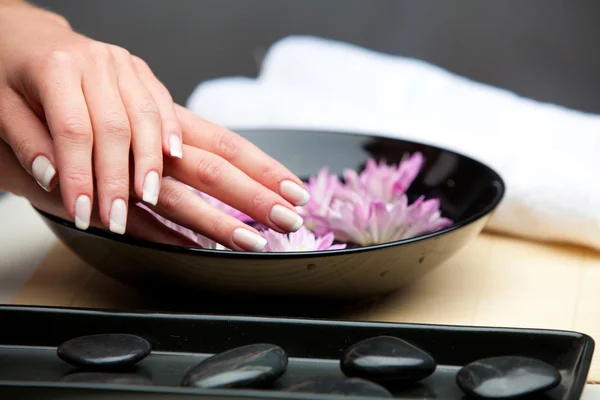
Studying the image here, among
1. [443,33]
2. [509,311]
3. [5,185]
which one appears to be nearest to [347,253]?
[509,311]

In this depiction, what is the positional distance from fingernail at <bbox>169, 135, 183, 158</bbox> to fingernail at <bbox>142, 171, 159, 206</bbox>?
4 cm

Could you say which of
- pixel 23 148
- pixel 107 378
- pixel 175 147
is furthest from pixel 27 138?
pixel 107 378

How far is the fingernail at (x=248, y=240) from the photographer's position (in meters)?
0.54

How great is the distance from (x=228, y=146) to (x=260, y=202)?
0.28ft

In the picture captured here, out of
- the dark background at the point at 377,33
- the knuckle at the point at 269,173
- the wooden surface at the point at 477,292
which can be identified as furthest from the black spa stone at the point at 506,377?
the dark background at the point at 377,33

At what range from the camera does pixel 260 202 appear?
582 millimetres

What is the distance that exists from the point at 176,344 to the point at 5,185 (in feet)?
0.76

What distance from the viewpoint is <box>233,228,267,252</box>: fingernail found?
0.54 meters

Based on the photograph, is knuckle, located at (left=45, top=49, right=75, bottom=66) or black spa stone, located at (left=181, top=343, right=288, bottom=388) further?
knuckle, located at (left=45, top=49, right=75, bottom=66)

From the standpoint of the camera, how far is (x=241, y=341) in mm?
486

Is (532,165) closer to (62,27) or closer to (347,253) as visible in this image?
(347,253)

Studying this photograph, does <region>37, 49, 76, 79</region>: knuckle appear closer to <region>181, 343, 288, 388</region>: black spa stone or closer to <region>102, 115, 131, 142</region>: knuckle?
<region>102, 115, 131, 142</region>: knuckle

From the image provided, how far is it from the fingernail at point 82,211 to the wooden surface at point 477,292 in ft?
0.33

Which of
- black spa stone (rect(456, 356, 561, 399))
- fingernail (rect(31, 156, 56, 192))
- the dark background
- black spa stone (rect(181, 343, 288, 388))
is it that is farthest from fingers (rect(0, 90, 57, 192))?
the dark background
